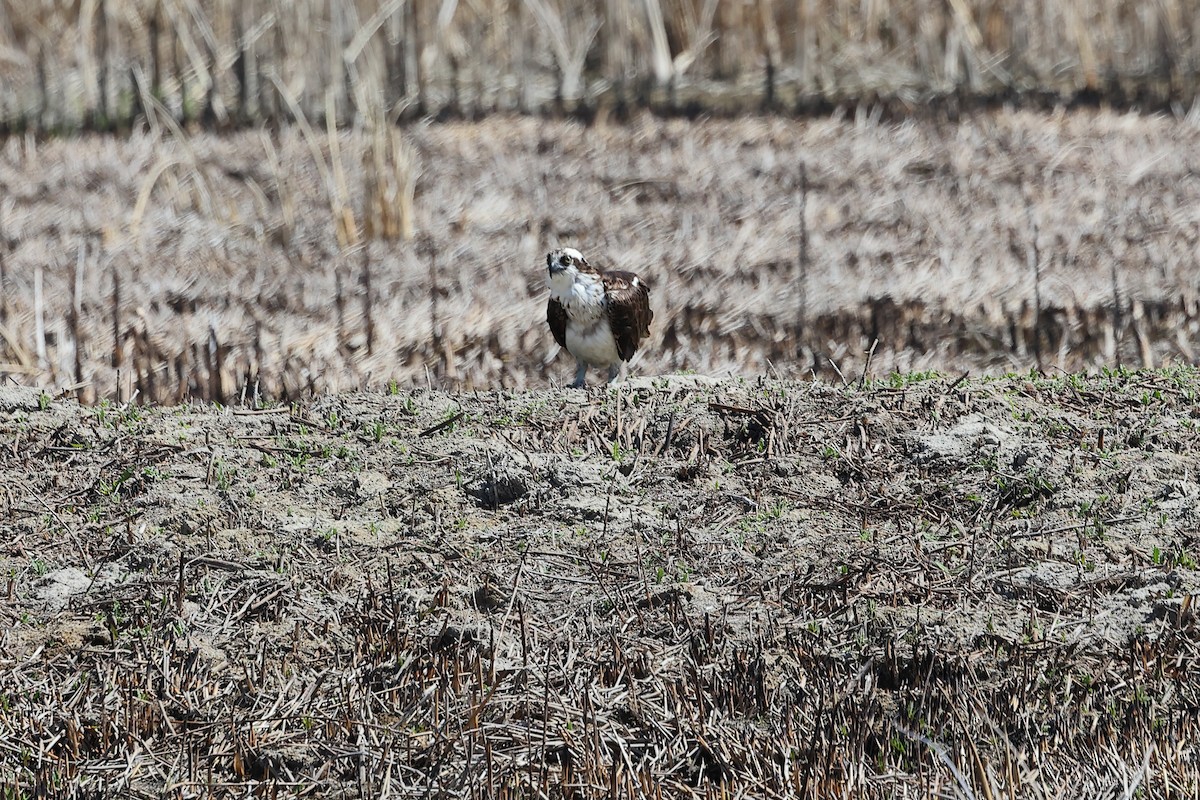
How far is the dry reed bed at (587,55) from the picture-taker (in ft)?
39.2

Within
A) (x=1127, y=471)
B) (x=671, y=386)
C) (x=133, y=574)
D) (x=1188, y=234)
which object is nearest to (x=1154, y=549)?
(x=1127, y=471)

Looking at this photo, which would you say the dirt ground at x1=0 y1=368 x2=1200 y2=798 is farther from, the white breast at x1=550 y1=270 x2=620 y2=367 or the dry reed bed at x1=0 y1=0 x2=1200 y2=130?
the dry reed bed at x1=0 y1=0 x2=1200 y2=130

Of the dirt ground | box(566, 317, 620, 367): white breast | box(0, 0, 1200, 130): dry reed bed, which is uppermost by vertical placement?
box(0, 0, 1200, 130): dry reed bed

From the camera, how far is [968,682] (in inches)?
146

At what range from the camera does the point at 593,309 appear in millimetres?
5430

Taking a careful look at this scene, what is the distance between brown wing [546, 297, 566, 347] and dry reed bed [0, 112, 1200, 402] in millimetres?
905

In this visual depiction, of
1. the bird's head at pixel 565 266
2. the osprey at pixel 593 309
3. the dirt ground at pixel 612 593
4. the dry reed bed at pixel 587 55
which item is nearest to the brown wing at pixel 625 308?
the osprey at pixel 593 309

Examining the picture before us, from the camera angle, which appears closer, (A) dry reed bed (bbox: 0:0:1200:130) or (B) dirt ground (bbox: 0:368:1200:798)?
(B) dirt ground (bbox: 0:368:1200:798)

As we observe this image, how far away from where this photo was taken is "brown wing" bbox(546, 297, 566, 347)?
5.53 m

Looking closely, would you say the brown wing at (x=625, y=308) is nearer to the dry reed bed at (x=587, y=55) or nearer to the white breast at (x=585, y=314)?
the white breast at (x=585, y=314)

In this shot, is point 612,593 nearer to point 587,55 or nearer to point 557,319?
point 557,319

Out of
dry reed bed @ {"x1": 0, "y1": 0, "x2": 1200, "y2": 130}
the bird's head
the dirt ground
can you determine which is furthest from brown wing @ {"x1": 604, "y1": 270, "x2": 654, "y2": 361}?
dry reed bed @ {"x1": 0, "y1": 0, "x2": 1200, "y2": 130}

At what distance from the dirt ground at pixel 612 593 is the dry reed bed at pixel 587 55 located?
7.53 meters

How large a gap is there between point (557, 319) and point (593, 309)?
203 mm
